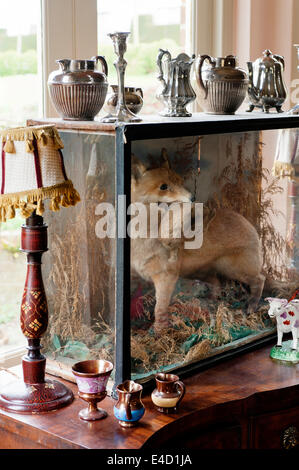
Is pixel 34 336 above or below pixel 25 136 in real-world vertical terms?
below

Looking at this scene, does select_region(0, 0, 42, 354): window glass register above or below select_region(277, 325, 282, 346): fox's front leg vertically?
above

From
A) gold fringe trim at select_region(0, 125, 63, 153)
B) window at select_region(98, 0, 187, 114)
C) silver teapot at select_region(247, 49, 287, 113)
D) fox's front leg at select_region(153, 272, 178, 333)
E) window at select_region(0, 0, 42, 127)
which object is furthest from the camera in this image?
window at select_region(98, 0, 187, 114)

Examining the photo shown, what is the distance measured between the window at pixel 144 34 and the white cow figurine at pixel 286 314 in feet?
3.05

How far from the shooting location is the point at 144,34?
8.73 ft

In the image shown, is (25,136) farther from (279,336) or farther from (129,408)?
(279,336)

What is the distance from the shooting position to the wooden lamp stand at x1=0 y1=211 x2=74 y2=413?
5.75ft

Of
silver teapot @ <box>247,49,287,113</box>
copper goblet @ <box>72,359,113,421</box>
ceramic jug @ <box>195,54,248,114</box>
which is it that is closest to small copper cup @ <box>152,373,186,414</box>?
copper goblet @ <box>72,359,113,421</box>

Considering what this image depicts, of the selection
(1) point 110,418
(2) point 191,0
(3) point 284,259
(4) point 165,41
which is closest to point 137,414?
(1) point 110,418

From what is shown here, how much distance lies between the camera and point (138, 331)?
6.16 ft

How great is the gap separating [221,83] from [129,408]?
105 cm

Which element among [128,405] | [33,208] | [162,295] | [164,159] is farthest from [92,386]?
[164,159]

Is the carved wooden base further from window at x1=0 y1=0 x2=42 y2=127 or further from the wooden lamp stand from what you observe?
window at x1=0 y1=0 x2=42 y2=127

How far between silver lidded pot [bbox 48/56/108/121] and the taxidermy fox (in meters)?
0.22
